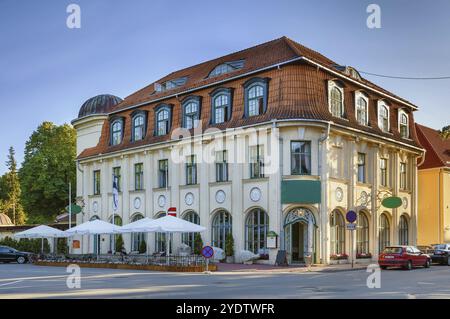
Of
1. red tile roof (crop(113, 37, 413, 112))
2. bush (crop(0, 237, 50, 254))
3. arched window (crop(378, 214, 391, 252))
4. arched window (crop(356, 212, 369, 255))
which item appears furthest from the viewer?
bush (crop(0, 237, 50, 254))

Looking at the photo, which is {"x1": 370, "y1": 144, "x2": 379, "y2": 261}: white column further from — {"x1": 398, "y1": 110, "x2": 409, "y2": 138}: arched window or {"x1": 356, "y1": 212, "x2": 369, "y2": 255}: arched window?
{"x1": 398, "y1": 110, "x2": 409, "y2": 138}: arched window

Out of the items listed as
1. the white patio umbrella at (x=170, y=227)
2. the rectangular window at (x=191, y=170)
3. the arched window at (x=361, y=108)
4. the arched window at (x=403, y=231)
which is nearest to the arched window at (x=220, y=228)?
the rectangular window at (x=191, y=170)

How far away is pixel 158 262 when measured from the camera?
30.1m

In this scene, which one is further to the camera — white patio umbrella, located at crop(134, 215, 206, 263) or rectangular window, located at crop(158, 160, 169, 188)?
rectangular window, located at crop(158, 160, 169, 188)

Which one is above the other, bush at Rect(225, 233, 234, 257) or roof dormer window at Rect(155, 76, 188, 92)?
roof dormer window at Rect(155, 76, 188, 92)

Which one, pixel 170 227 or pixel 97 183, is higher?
pixel 97 183

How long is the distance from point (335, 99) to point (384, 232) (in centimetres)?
963

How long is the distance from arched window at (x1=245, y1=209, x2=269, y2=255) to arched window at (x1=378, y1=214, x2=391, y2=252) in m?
8.82

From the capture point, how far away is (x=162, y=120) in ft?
132

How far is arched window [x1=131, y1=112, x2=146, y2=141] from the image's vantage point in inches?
1645

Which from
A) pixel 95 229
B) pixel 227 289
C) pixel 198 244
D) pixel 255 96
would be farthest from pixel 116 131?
pixel 227 289

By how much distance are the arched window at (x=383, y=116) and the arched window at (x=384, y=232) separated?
18.3ft

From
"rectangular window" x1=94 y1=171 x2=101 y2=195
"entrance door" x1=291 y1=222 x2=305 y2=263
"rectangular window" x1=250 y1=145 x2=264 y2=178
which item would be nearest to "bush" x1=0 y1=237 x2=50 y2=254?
"rectangular window" x1=94 y1=171 x2=101 y2=195

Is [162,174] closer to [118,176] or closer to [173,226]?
[118,176]
